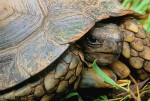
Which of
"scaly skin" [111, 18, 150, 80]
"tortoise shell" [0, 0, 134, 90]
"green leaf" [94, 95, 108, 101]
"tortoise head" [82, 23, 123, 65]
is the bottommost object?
"green leaf" [94, 95, 108, 101]

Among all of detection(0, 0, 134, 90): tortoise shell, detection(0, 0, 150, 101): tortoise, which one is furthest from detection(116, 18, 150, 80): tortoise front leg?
detection(0, 0, 134, 90): tortoise shell

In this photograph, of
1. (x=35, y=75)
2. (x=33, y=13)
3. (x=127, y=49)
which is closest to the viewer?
(x=35, y=75)

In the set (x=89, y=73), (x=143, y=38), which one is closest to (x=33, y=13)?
(x=89, y=73)

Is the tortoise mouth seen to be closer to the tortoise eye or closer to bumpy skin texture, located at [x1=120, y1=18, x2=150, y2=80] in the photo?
the tortoise eye

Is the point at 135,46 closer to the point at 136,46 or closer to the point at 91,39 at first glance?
the point at 136,46

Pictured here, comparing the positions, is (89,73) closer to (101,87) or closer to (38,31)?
(101,87)

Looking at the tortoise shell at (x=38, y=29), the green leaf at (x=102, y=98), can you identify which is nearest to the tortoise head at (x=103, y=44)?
the tortoise shell at (x=38, y=29)

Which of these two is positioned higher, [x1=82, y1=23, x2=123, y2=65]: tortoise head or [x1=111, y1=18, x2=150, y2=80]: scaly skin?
[x1=82, y1=23, x2=123, y2=65]: tortoise head

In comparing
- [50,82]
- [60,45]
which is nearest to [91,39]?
[60,45]
